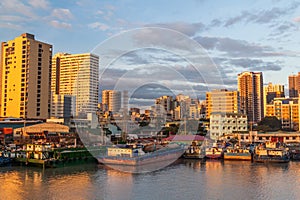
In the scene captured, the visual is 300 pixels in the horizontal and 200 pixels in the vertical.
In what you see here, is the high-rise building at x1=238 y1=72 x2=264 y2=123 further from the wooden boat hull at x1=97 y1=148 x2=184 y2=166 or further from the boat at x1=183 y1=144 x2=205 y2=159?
the wooden boat hull at x1=97 y1=148 x2=184 y2=166

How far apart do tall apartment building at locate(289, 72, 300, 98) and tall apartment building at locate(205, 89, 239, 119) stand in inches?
672

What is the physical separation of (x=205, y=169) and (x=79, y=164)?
3.72m

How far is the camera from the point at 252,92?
31.4 m

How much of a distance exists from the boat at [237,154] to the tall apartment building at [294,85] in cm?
3134

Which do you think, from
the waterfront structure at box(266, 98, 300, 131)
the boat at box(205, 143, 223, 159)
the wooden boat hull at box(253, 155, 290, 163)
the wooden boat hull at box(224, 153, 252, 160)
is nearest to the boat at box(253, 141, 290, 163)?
the wooden boat hull at box(253, 155, 290, 163)

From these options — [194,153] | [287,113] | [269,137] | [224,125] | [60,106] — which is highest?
[60,106]

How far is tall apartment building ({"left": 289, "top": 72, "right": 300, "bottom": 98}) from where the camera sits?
128ft

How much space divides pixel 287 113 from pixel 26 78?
17249 mm

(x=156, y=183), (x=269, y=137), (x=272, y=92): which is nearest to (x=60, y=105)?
(x=269, y=137)

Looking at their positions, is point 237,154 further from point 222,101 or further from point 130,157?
point 222,101

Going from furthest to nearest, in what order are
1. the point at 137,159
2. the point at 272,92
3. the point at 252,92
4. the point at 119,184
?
the point at 272,92
the point at 252,92
the point at 137,159
the point at 119,184

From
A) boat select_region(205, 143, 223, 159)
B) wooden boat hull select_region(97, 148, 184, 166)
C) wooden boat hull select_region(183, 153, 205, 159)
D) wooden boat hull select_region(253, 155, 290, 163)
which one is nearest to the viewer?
Result: wooden boat hull select_region(97, 148, 184, 166)

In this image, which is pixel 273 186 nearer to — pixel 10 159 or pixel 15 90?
pixel 10 159

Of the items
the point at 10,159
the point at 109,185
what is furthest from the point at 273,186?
the point at 10,159
